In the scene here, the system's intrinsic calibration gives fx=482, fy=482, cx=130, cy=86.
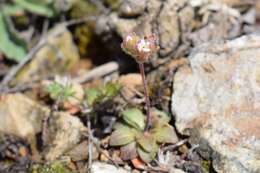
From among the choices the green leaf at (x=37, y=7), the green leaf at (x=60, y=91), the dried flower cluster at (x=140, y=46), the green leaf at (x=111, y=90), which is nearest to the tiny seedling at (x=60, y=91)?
the green leaf at (x=60, y=91)

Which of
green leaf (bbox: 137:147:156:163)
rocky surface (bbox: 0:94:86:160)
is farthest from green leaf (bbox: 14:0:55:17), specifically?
green leaf (bbox: 137:147:156:163)

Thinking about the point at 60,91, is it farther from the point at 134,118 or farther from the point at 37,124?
the point at 134,118

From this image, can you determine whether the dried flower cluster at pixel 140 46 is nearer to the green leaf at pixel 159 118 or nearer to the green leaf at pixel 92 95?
the green leaf at pixel 159 118

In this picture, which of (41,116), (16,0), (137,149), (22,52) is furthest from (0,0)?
(137,149)

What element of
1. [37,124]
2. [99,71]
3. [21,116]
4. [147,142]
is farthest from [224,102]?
[21,116]

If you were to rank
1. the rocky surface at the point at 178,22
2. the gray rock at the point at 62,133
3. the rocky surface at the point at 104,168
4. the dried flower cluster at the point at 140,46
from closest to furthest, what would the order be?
1. the dried flower cluster at the point at 140,46
2. the rocky surface at the point at 104,168
3. the gray rock at the point at 62,133
4. the rocky surface at the point at 178,22

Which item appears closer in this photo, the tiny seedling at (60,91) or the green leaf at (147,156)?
the green leaf at (147,156)

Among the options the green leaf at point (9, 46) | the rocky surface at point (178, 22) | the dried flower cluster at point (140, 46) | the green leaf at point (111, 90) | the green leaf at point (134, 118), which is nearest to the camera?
the dried flower cluster at point (140, 46)
